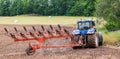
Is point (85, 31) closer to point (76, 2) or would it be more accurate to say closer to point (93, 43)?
point (93, 43)

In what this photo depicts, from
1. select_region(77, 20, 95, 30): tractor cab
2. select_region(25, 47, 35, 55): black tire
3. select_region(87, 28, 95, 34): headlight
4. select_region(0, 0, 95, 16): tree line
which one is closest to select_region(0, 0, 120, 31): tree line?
select_region(0, 0, 95, 16): tree line

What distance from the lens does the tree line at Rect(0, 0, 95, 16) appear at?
338ft

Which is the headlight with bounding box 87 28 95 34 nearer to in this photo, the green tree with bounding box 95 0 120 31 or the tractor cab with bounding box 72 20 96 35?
the tractor cab with bounding box 72 20 96 35

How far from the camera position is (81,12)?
101938mm

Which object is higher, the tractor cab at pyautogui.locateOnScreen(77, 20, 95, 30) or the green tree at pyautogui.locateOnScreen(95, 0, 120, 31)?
the tractor cab at pyautogui.locateOnScreen(77, 20, 95, 30)

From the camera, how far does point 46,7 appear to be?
10556 cm

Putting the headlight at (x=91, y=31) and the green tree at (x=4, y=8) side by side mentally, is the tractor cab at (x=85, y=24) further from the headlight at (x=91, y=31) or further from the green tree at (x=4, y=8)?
the green tree at (x=4, y=8)

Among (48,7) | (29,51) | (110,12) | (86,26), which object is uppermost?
(86,26)

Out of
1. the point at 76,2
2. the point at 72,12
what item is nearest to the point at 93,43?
the point at 72,12

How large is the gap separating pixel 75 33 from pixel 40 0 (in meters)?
86.2

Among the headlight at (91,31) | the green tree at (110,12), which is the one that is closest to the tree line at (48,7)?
the green tree at (110,12)

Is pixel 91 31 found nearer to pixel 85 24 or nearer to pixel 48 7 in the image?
pixel 85 24

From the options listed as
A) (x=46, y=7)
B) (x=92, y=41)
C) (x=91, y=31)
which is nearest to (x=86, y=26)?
(x=91, y=31)

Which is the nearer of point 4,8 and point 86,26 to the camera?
point 86,26
